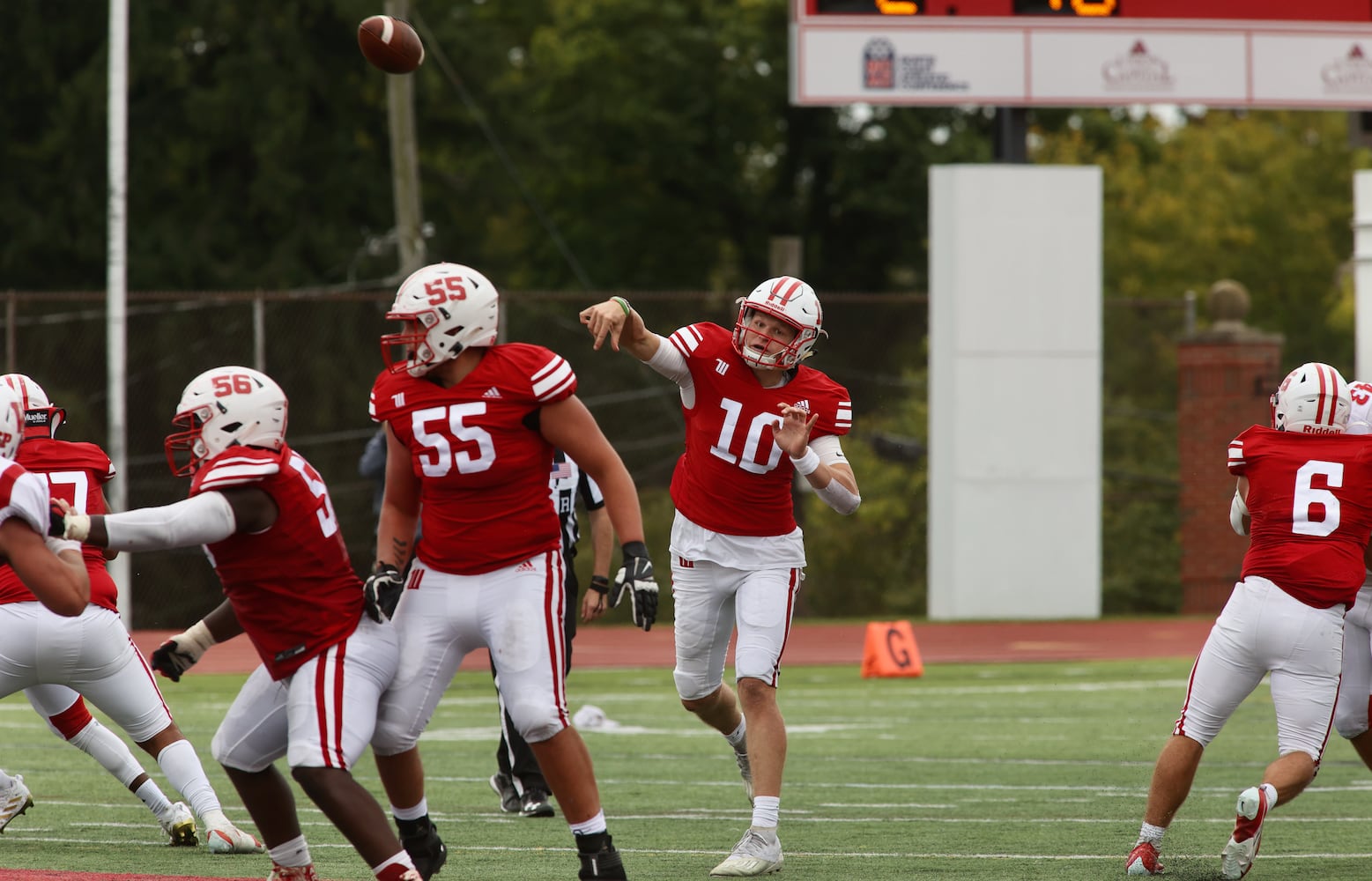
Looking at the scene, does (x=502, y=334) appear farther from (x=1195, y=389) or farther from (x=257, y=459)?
(x=257, y=459)

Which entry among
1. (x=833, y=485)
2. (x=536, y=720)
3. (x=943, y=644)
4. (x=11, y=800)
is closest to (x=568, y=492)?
(x=833, y=485)

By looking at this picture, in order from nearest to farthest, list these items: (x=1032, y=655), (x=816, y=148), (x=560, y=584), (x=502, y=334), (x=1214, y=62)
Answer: (x=560, y=584), (x=1032, y=655), (x=1214, y=62), (x=502, y=334), (x=816, y=148)

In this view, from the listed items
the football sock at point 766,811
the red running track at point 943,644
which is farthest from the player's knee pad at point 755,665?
the red running track at point 943,644

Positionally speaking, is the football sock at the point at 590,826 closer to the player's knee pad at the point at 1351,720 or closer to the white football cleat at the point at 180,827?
the white football cleat at the point at 180,827

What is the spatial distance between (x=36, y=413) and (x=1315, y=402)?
4.39 metres

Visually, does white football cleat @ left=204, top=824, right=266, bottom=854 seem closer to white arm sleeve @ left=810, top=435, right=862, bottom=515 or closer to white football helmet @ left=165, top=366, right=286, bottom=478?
white football helmet @ left=165, top=366, right=286, bottom=478

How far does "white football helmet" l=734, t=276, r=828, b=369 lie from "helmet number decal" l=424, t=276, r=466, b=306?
1.48m

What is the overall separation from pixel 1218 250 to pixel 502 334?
21.5 meters

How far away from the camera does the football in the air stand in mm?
8234

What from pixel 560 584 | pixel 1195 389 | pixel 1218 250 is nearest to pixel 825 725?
pixel 560 584

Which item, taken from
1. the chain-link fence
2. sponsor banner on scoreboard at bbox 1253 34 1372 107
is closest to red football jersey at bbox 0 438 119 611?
the chain-link fence

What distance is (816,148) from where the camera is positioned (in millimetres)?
30922

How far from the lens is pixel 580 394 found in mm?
19875

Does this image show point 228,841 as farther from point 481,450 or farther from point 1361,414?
point 1361,414
